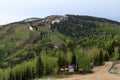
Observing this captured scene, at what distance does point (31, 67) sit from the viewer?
472 ft

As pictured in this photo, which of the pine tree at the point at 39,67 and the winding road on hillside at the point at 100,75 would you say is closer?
the winding road on hillside at the point at 100,75

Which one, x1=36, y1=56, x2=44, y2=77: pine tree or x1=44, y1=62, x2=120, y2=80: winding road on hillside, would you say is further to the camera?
x1=36, y1=56, x2=44, y2=77: pine tree

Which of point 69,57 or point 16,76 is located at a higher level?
point 69,57

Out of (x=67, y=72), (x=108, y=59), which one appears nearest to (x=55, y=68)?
(x=67, y=72)

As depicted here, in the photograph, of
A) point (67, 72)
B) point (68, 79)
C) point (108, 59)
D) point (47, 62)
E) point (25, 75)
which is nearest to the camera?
point (68, 79)

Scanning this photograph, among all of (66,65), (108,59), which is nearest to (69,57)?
(66,65)

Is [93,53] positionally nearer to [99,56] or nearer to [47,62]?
[99,56]

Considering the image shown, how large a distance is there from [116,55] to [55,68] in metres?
38.1

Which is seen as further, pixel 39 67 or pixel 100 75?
pixel 39 67

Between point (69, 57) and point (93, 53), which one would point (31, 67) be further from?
point (93, 53)

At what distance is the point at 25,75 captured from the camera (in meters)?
147

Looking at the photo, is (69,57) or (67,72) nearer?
(67,72)

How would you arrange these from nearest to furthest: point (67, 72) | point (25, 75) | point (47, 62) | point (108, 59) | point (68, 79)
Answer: point (68, 79), point (67, 72), point (47, 62), point (25, 75), point (108, 59)

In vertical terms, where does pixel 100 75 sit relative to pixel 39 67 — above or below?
above
